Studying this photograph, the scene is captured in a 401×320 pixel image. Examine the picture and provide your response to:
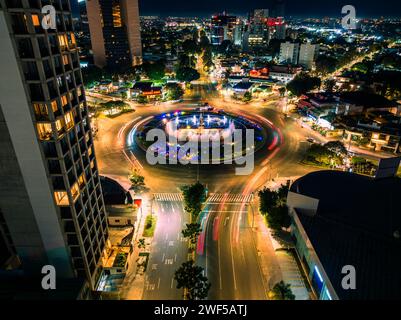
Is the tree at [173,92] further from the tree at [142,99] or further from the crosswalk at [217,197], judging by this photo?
the crosswalk at [217,197]

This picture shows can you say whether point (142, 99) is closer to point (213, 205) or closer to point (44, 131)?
point (213, 205)

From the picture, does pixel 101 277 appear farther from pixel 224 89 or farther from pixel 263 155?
pixel 224 89

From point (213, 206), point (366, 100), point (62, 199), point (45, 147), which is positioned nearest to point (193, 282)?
point (62, 199)

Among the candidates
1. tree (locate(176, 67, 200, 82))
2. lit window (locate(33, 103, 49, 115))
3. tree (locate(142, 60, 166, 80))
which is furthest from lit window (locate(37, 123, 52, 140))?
tree (locate(142, 60, 166, 80))

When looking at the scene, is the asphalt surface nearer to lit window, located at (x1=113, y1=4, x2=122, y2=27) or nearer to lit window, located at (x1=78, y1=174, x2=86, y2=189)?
lit window, located at (x1=78, y1=174, x2=86, y2=189)
